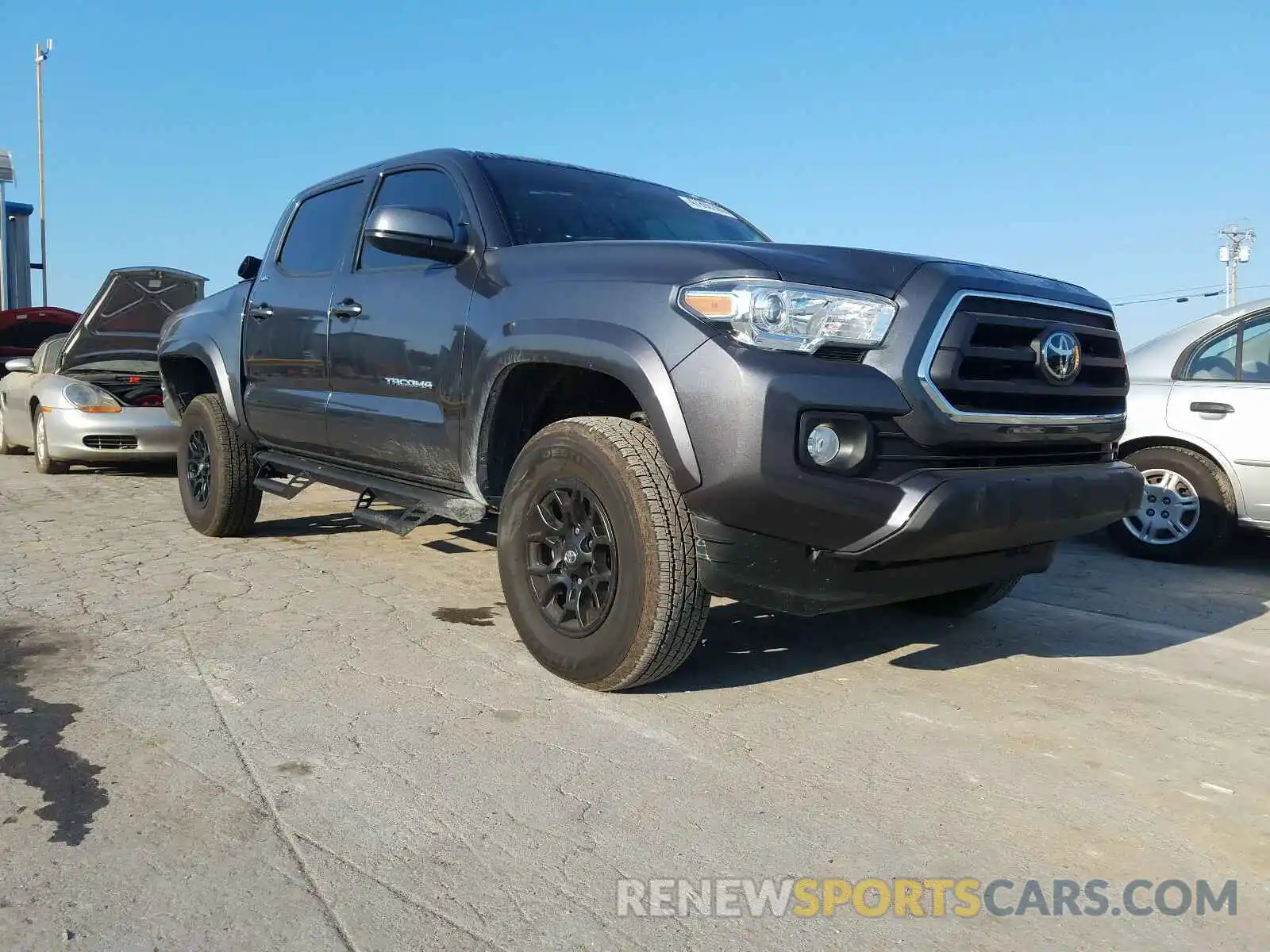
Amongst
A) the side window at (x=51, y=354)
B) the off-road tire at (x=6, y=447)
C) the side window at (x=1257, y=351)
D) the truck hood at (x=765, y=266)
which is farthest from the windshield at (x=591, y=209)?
the off-road tire at (x=6, y=447)

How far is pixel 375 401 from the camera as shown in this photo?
4273 mm

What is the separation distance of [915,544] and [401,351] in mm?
2263

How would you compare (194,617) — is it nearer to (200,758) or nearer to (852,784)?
(200,758)

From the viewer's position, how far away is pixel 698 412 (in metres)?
2.80

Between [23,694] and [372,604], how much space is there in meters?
1.45

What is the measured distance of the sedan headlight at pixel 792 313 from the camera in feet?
9.05

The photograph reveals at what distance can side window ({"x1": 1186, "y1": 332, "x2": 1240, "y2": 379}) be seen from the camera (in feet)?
18.9

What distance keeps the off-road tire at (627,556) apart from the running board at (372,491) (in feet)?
1.96

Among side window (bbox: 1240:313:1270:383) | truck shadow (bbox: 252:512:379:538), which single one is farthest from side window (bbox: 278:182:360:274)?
side window (bbox: 1240:313:1270:383)

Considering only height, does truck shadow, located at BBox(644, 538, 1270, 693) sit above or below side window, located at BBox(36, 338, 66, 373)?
below

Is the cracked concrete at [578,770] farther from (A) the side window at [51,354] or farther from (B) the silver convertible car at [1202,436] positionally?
(A) the side window at [51,354]

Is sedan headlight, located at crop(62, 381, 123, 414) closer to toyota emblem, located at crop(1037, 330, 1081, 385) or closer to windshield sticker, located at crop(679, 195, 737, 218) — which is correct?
windshield sticker, located at crop(679, 195, 737, 218)

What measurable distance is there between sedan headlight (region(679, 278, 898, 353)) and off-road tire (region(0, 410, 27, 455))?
33.6 feet

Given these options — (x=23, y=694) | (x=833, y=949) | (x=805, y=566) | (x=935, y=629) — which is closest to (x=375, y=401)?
(x=23, y=694)
